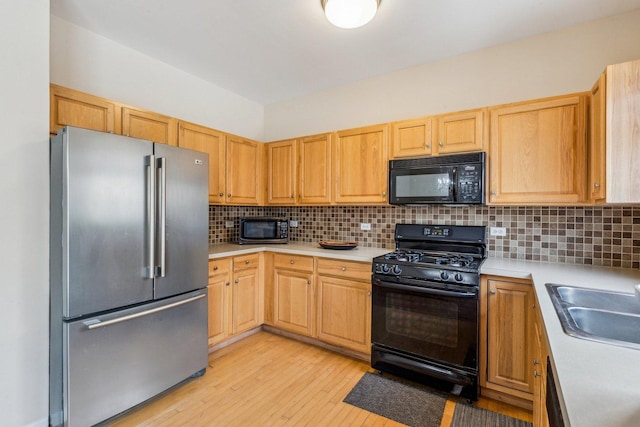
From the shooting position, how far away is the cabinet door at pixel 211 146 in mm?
2652

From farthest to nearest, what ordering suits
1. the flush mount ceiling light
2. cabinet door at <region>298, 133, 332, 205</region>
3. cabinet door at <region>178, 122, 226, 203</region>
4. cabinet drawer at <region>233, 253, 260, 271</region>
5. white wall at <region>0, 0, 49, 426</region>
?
cabinet door at <region>298, 133, 332, 205</region>, cabinet drawer at <region>233, 253, 260, 271</region>, cabinet door at <region>178, 122, 226, 203</region>, the flush mount ceiling light, white wall at <region>0, 0, 49, 426</region>

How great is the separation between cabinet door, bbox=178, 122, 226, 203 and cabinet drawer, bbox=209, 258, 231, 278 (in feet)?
1.94

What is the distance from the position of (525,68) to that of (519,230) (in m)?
1.28

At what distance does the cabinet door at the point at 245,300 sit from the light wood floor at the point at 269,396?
10.0 inches

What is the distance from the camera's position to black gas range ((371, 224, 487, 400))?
1966mm

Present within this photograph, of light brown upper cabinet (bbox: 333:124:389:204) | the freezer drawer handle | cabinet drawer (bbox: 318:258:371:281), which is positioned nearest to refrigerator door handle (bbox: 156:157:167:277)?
the freezer drawer handle

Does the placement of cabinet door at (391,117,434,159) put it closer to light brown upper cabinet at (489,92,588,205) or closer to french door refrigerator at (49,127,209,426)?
light brown upper cabinet at (489,92,588,205)

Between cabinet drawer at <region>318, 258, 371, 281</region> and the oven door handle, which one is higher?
cabinet drawer at <region>318, 258, 371, 281</region>

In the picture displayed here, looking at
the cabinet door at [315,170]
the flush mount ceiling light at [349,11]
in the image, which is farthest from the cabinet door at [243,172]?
the flush mount ceiling light at [349,11]

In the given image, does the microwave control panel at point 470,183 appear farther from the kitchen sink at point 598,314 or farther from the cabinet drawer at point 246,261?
the cabinet drawer at point 246,261

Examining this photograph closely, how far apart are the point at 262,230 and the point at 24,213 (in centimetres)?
188

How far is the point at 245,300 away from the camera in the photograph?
288 centimetres

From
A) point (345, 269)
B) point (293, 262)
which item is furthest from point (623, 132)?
point (293, 262)

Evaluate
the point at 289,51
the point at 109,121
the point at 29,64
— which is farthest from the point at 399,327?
the point at 29,64
